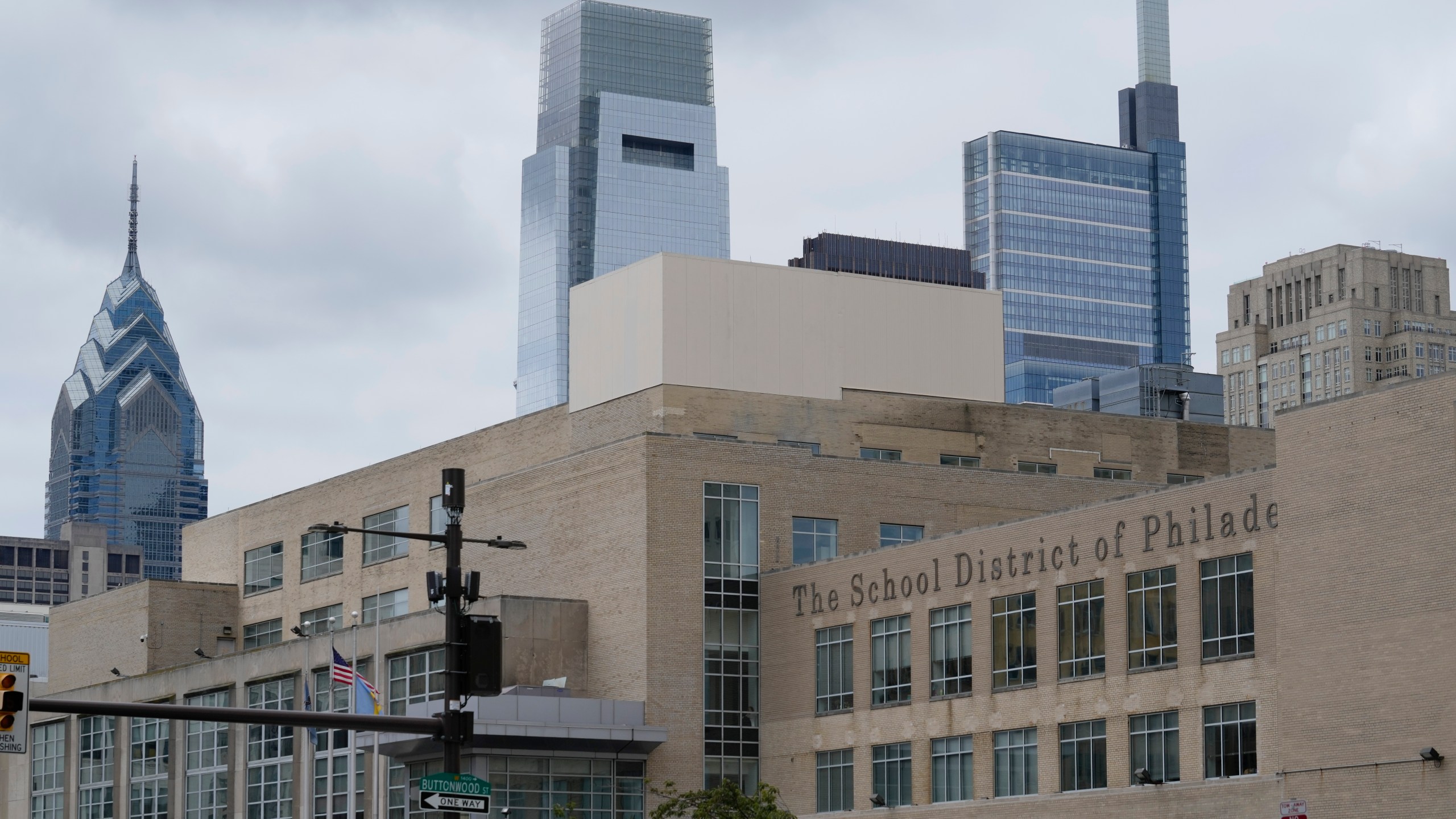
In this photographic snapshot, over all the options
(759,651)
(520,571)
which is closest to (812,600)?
(759,651)

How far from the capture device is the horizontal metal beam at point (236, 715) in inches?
1100

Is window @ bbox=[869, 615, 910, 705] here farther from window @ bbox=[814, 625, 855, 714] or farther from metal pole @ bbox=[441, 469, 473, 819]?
metal pole @ bbox=[441, 469, 473, 819]

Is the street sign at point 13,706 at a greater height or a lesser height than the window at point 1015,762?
greater

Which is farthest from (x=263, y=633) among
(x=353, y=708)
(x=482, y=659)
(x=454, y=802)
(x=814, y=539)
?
(x=482, y=659)

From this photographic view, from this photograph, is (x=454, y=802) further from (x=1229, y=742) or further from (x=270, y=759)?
(x=270, y=759)

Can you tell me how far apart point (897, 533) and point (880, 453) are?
5.76 meters

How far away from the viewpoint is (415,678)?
7238 cm

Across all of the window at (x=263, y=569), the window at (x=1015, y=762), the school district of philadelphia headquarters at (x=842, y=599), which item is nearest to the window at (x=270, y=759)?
the school district of philadelphia headquarters at (x=842, y=599)

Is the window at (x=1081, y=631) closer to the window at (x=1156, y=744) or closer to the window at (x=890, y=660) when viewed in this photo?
the window at (x=1156, y=744)

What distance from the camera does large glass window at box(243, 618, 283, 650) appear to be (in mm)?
97000

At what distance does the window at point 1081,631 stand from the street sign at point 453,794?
30584 millimetres

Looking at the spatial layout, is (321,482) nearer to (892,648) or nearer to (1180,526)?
(892,648)

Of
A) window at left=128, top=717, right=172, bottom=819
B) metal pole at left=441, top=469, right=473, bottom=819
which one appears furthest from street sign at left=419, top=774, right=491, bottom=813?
window at left=128, top=717, right=172, bottom=819

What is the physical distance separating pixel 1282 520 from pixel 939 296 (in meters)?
34.4
